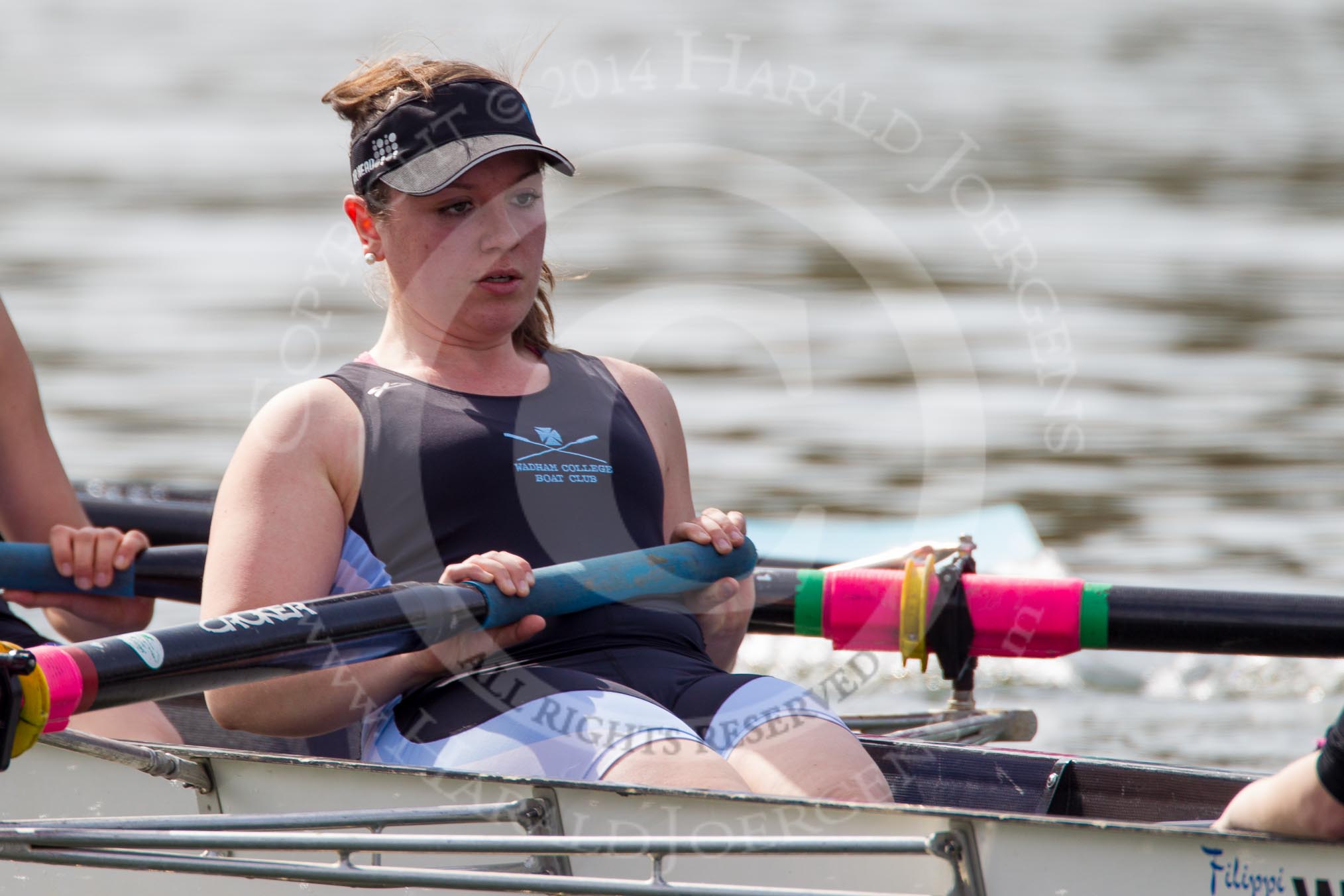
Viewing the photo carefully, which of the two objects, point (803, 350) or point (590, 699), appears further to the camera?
point (803, 350)

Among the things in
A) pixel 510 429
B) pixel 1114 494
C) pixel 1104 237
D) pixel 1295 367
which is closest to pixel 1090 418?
pixel 1114 494

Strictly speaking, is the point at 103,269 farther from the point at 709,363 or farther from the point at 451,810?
the point at 451,810

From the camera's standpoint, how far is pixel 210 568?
7.75 ft

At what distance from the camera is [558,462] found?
253 cm

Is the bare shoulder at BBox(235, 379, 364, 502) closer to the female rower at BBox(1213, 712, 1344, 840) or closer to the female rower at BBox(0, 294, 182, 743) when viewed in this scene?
the female rower at BBox(0, 294, 182, 743)

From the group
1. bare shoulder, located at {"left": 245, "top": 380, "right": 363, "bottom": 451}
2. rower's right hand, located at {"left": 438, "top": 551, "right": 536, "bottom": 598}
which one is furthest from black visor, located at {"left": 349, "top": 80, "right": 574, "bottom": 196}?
rower's right hand, located at {"left": 438, "top": 551, "right": 536, "bottom": 598}

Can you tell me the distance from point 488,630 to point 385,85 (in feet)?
2.89

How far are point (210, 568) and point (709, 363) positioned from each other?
5.38m

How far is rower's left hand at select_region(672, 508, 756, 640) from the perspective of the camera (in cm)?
253

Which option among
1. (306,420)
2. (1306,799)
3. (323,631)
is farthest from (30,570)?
(1306,799)

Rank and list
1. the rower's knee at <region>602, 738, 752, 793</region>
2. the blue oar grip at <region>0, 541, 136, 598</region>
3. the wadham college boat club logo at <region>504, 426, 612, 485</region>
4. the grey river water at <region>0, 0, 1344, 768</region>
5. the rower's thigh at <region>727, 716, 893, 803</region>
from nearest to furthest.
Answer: the rower's knee at <region>602, 738, 752, 793</region>
the rower's thigh at <region>727, 716, 893, 803</region>
the wadham college boat club logo at <region>504, 426, 612, 485</region>
the blue oar grip at <region>0, 541, 136, 598</region>
the grey river water at <region>0, 0, 1344, 768</region>

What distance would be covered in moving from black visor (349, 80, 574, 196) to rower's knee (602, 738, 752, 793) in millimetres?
929

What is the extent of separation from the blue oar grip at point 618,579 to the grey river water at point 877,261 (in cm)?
99

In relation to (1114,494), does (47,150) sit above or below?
above
